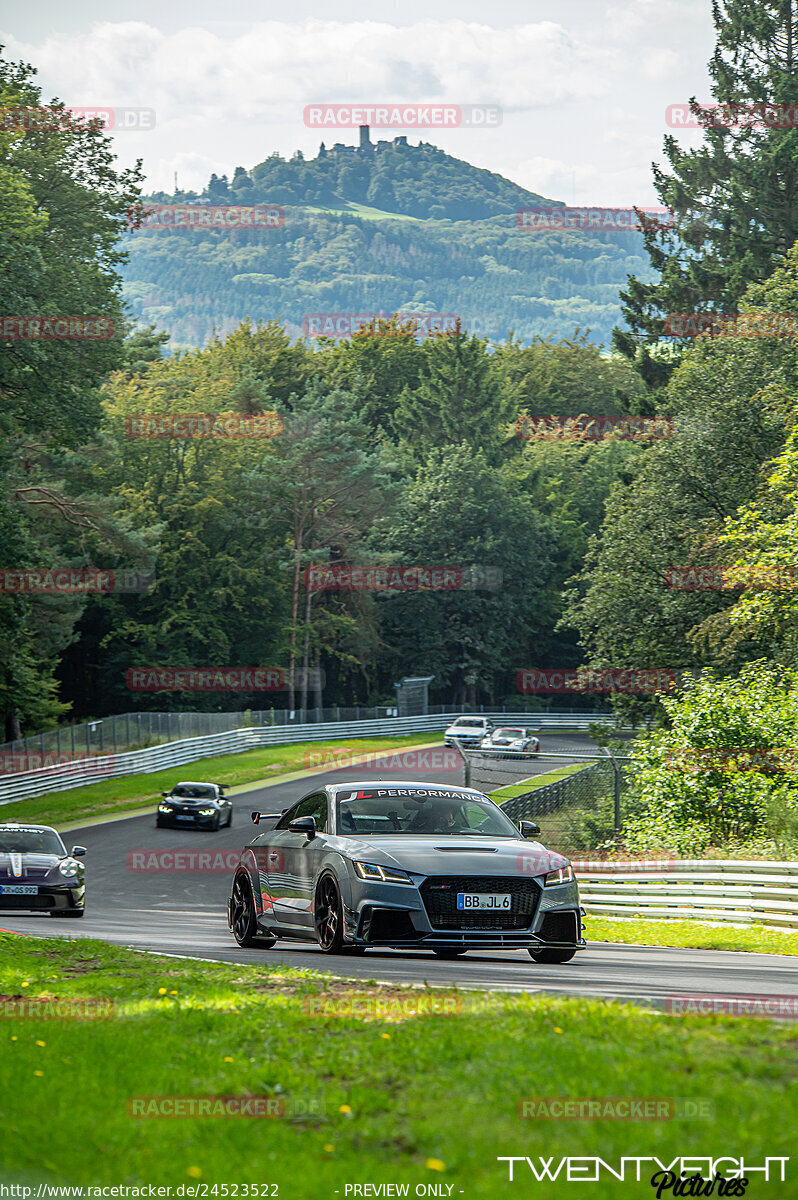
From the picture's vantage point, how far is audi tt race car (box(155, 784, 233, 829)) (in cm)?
3816

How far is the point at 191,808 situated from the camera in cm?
3812

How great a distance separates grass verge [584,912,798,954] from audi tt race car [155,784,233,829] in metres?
20.2

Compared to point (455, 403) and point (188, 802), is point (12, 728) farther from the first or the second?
point (455, 403)

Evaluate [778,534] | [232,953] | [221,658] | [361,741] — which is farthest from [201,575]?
[232,953]

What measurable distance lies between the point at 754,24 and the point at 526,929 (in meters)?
52.3

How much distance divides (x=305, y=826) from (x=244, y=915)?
1.92 meters

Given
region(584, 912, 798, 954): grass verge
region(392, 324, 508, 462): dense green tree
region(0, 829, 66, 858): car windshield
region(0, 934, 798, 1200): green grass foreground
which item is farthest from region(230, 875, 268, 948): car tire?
region(392, 324, 508, 462): dense green tree

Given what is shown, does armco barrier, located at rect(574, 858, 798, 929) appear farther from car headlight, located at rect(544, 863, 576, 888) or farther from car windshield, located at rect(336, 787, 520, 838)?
car headlight, located at rect(544, 863, 576, 888)

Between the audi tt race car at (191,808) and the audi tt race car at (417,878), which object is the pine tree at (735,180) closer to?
the audi tt race car at (191,808)

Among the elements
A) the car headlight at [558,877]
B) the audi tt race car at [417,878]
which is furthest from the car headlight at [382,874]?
the car headlight at [558,877]

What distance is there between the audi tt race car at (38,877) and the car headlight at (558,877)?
1028 cm

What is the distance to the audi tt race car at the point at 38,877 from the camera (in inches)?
740

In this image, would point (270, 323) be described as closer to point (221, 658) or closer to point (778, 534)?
point (221, 658)

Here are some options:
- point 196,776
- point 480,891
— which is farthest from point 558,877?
point 196,776
